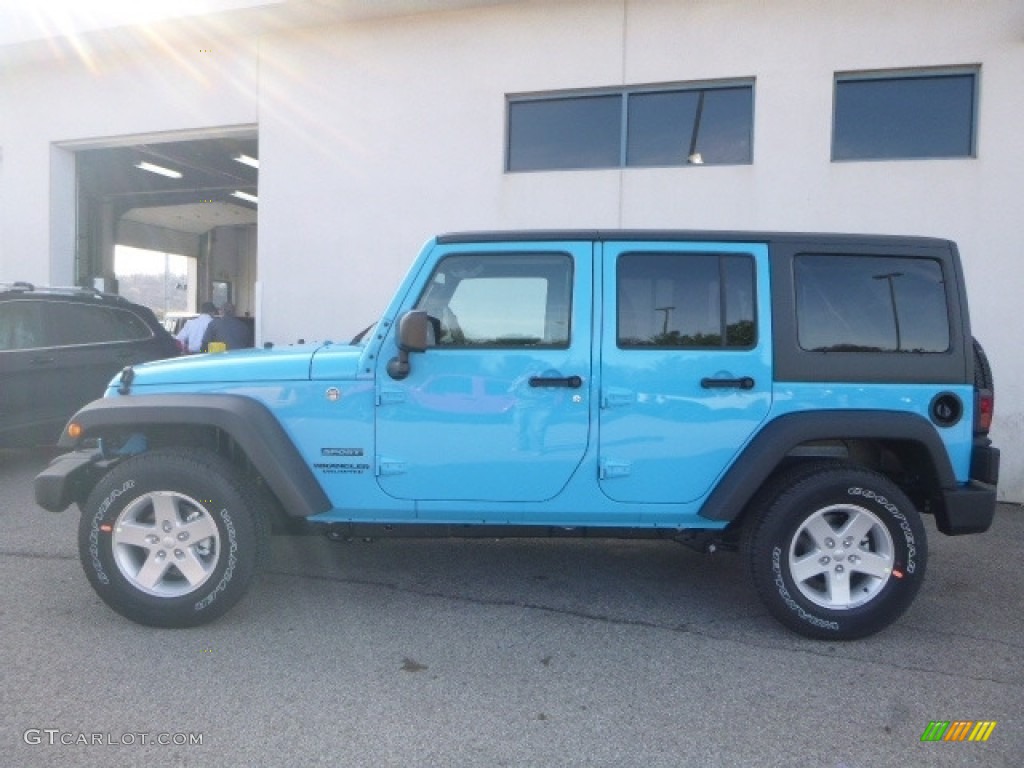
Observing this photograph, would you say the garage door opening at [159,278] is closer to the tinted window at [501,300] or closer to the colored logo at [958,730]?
the tinted window at [501,300]

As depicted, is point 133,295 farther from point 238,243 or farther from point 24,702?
point 24,702

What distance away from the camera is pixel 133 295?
771 inches

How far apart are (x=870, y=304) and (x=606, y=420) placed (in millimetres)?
1460


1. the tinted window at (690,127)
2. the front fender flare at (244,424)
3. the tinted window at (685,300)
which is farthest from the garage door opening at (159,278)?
the tinted window at (685,300)

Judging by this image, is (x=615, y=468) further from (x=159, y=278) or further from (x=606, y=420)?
(x=159, y=278)

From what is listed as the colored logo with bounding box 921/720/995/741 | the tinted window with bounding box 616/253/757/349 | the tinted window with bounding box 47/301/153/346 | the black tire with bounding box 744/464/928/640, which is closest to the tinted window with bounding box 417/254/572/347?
the tinted window with bounding box 616/253/757/349

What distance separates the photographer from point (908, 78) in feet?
23.0

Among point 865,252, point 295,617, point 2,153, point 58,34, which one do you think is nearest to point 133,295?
point 2,153

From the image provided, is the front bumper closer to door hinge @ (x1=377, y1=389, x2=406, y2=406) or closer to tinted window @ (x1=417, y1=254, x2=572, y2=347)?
door hinge @ (x1=377, y1=389, x2=406, y2=406)

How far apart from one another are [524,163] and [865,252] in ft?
15.7

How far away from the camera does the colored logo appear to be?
9.50 ft

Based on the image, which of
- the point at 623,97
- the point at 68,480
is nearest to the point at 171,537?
the point at 68,480

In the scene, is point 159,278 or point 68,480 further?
point 159,278

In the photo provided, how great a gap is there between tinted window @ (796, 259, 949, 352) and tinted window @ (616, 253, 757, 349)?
29cm
